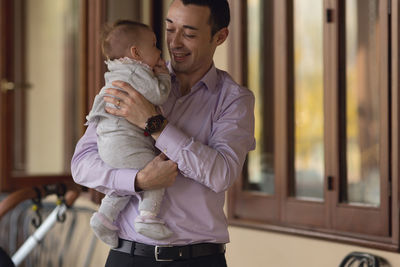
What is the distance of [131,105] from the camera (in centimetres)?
162

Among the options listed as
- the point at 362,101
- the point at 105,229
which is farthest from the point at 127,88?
the point at 362,101

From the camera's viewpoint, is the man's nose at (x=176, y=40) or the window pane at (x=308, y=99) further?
the window pane at (x=308, y=99)

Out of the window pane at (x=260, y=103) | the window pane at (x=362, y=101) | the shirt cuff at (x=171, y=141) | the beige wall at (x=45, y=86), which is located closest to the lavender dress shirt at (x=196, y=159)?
the shirt cuff at (x=171, y=141)

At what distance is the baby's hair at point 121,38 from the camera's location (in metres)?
1.73

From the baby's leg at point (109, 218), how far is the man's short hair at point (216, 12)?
0.56 metres

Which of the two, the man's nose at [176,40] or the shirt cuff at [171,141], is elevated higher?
the man's nose at [176,40]

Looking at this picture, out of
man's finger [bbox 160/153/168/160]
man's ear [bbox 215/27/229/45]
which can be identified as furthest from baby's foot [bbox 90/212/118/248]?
man's ear [bbox 215/27/229/45]

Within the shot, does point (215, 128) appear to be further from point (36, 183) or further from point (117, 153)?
point (36, 183)

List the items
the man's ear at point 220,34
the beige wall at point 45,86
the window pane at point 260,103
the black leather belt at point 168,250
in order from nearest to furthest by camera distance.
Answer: the black leather belt at point 168,250 < the man's ear at point 220,34 < the window pane at point 260,103 < the beige wall at point 45,86

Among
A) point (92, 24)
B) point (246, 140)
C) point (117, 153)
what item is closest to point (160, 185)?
point (117, 153)

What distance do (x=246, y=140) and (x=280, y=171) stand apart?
1.33 m

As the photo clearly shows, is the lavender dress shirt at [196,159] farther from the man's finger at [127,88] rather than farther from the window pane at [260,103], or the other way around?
the window pane at [260,103]

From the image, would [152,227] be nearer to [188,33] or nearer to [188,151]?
[188,151]

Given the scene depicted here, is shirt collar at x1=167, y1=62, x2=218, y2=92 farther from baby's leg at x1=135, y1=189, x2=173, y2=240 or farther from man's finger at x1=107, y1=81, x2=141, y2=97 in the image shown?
baby's leg at x1=135, y1=189, x2=173, y2=240
